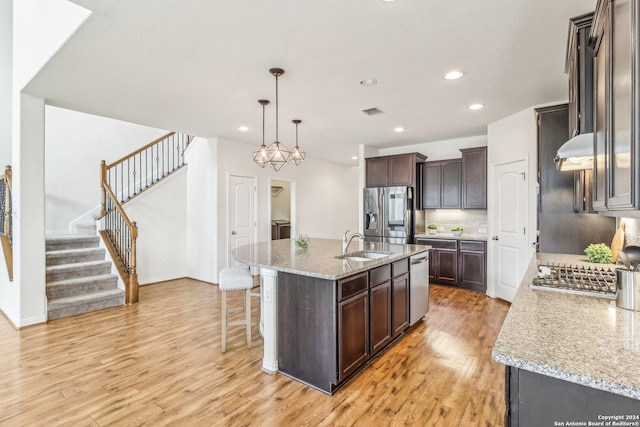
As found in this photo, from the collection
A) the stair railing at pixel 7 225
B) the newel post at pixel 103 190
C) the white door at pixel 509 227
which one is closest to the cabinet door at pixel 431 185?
the white door at pixel 509 227

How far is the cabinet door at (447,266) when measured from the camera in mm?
5219

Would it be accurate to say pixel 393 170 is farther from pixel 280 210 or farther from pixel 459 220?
pixel 280 210

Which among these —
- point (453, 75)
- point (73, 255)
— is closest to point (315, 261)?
point (453, 75)

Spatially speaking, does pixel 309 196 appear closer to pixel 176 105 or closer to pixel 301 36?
pixel 176 105

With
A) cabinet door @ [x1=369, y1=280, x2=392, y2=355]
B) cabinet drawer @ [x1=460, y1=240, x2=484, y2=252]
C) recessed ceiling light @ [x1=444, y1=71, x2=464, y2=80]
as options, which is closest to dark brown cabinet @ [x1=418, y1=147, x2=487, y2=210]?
cabinet drawer @ [x1=460, y1=240, x2=484, y2=252]

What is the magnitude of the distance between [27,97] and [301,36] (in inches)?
131

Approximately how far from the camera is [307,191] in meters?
7.53

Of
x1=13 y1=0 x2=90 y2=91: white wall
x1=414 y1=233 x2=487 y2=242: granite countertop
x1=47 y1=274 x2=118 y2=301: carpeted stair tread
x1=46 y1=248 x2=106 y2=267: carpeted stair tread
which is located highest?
x1=13 y1=0 x2=90 y2=91: white wall

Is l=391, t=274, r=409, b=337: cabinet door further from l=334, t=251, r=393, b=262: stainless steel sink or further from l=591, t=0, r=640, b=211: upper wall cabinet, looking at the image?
l=591, t=0, r=640, b=211: upper wall cabinet

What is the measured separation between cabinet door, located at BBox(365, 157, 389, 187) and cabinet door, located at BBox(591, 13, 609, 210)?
4.40m

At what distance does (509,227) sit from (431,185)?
1597 mm

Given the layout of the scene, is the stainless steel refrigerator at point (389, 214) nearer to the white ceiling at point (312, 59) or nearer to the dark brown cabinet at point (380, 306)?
the white ceiling at point (312, 59)

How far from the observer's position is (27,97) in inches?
138

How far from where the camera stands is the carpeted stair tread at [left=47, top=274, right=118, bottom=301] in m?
3.98
